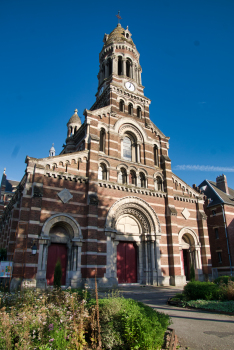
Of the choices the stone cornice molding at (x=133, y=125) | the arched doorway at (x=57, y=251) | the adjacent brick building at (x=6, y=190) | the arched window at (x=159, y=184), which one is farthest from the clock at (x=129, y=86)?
the adjacent brick building at (x=6, y=190)

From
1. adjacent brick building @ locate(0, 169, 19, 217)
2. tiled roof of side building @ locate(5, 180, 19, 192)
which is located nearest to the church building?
adjacent brick building @ locate(0, 169, 19, 217)

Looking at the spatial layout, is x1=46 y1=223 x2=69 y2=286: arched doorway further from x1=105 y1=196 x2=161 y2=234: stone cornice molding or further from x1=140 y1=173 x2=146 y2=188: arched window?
x1=140 y1=173 x2=146 y2=188: arched window

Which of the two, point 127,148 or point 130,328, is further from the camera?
point 127,148

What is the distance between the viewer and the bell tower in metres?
26.0

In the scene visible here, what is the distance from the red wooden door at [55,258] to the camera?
17.9 m

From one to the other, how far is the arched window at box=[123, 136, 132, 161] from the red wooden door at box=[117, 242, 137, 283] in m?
8.27

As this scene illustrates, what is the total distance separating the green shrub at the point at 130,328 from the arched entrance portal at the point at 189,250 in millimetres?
18941

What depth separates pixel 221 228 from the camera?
1184 inches

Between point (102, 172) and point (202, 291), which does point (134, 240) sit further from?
point (202, 291)

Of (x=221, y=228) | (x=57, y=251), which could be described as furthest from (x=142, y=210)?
(x=221, y=228)

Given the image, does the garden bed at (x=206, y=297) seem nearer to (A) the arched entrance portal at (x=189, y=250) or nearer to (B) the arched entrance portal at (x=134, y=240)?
(B) the arched entrance portal at (x=134, y=240)

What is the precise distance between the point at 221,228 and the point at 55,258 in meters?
20.4

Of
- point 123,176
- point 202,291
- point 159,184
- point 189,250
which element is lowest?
point 202,291

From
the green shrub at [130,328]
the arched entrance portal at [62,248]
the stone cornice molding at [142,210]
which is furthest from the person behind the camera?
the stone cornice molding at [142,210]
